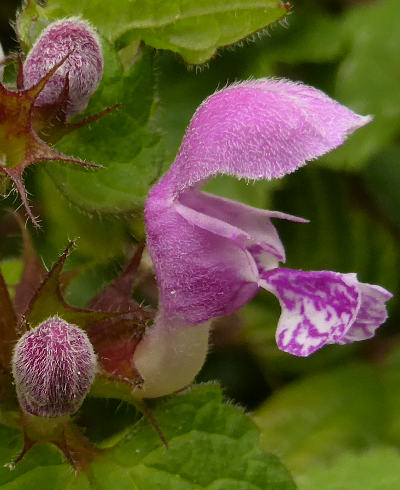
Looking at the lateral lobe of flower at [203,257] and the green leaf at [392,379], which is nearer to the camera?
the lateral lobe of flower at [203,257]

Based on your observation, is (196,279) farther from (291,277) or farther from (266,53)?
(266,53)

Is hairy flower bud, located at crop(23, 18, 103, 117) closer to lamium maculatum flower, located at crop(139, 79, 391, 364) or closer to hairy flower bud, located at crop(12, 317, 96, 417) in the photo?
lamium maculatum flower, located at crop(139, 79, 391, 364)

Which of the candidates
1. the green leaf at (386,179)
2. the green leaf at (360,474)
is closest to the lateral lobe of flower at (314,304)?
the green leaf at (360,474)

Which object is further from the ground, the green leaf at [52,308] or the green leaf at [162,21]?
the green leaf at [162,21]

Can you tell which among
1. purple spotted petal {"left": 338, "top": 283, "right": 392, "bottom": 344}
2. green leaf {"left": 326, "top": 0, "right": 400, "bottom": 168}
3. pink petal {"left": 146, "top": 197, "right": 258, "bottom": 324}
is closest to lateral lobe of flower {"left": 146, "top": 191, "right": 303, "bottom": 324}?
pink petal {"left": 146, "top": 197, "right": 258, "bottom": 324}

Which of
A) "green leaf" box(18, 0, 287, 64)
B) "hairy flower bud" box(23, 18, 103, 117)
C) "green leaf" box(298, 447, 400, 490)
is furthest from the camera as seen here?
"green leaf" box(298, 447, 400, 490)

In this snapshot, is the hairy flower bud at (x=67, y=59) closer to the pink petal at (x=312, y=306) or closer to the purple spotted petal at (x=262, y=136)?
the purple spotted petal at (x=262, y=136)
